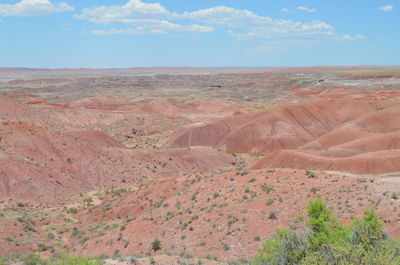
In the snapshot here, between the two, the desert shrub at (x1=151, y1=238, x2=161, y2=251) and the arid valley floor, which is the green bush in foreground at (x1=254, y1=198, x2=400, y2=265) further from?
the desert shrub at (x1=151, y1=238, x2=161, y2=251)

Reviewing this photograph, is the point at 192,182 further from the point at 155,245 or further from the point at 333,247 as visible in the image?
the point at 333,247

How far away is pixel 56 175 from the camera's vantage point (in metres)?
37.2

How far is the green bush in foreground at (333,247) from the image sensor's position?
997 cm

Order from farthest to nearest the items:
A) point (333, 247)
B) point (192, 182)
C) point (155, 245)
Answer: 1. point (192, 182)
2. point (155, 245)
3. point (333, 247)

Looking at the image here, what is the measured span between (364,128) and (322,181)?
1359 inches

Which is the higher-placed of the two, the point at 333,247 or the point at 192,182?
the point at 333,247

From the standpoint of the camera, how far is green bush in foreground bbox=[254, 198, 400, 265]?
9969 millimetres

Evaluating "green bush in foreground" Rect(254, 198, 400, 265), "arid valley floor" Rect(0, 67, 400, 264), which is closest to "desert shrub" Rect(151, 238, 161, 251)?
"arid valley floor" Rect(0, 67, 400, 264)

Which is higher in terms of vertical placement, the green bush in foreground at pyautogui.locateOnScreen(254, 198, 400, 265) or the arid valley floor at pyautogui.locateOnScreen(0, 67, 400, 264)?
the green bush in foreground at pyautogui.locateOnScreen(254, 198, 400, 265)

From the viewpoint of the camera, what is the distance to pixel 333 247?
10.4 m

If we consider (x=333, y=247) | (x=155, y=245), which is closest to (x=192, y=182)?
(x=155, y=245)

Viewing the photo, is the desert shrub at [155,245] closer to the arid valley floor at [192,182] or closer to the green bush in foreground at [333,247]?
the arid valley floor at [192,182]

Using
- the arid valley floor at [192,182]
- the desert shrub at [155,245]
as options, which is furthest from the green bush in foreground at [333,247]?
the desert shrub at [155,245]

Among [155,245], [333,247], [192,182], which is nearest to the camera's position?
[333,247]
